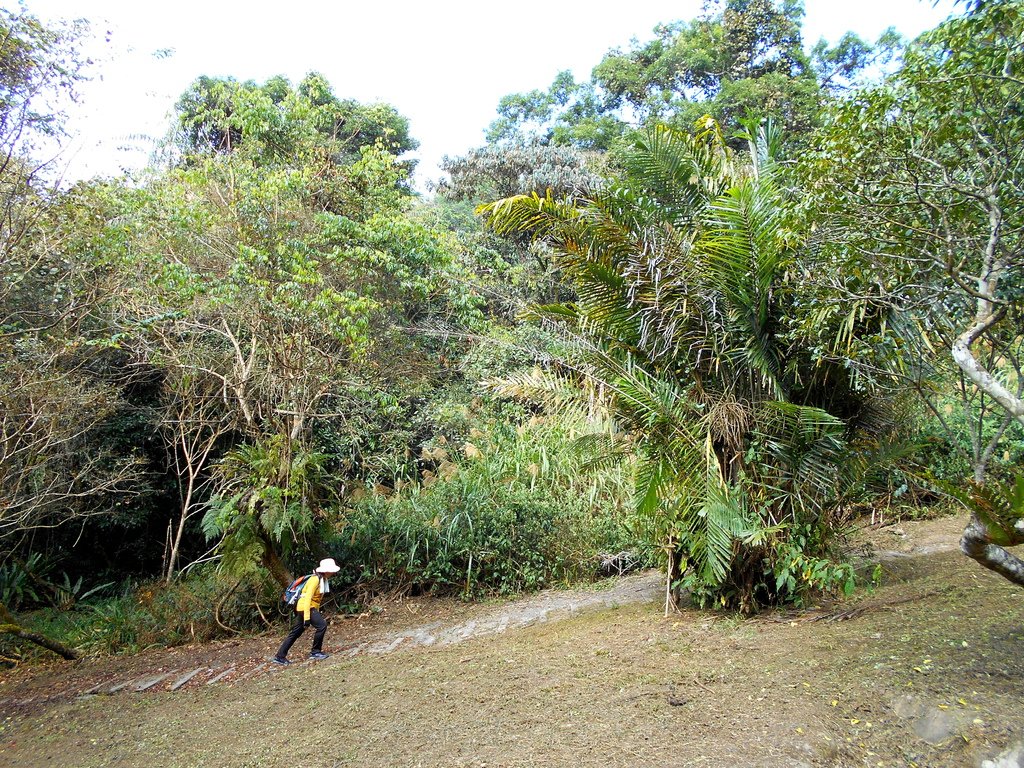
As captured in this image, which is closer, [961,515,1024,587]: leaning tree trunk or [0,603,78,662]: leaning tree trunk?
[961,515,1024,587]: leaning tree trunk

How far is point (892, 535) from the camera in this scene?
907cm

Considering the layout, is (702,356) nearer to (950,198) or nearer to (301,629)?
(950,198)

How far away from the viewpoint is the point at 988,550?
3385 millimetres

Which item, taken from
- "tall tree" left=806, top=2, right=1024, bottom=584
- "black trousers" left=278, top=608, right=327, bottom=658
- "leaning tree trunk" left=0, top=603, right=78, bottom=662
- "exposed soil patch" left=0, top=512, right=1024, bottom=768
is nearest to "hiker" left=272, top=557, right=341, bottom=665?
"black trousers" left=278, top=608, right=327, bottom=658

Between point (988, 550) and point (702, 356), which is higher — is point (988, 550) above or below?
below

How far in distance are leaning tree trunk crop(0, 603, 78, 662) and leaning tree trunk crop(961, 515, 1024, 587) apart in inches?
335

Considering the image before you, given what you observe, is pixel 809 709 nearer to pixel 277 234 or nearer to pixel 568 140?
pixel 277 234

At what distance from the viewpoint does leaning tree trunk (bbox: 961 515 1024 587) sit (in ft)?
10.9

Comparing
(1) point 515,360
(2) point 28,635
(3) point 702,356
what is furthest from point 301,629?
(1) point 515,360

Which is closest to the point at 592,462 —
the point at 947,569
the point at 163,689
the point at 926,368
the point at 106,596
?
the point at 926,368

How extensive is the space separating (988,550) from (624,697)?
2386 millimetres

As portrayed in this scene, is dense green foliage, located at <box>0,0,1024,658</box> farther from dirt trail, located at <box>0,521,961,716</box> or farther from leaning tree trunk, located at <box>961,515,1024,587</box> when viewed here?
dirt trail, located at <box>0,521,961,716</box>

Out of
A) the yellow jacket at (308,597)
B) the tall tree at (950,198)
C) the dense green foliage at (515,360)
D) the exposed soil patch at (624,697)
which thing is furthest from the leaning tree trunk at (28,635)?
the tall tree at (950,198)

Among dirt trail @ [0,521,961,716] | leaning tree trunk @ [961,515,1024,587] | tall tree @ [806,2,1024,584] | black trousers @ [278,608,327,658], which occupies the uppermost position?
tall tree @ [806,2,1024,584]
